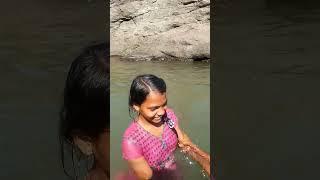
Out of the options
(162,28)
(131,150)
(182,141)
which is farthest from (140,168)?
(162,28)

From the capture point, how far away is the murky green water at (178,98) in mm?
1651

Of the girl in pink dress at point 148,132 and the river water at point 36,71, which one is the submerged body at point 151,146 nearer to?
the girl in pink dress at point 148,132

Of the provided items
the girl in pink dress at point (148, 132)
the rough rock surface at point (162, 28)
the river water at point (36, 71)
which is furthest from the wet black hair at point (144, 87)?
the rough rock surface at point (162, 28)

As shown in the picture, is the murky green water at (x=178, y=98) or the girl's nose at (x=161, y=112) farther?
the murky green water at (x=178, y=98)

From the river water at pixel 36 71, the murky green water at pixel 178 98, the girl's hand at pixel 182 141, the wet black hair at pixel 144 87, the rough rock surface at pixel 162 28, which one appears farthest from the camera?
the rough rock surface at pixel 162 28

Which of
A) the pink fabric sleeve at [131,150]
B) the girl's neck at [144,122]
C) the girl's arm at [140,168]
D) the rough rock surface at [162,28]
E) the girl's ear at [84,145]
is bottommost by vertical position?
the girl's arm at [140,168]

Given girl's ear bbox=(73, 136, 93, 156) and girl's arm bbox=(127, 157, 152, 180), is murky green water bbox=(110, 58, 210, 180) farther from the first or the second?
girl's ear bbox=(73, 136, 93, 156)
